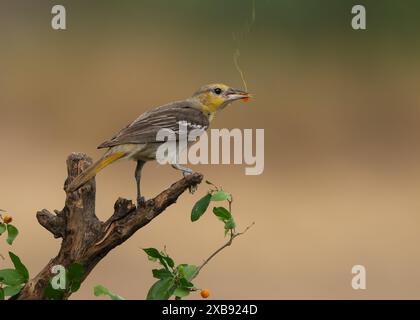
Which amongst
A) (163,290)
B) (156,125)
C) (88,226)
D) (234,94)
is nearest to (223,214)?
(163,290)

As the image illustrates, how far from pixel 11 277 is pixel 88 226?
0.44 meters

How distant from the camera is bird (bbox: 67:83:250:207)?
5.26m

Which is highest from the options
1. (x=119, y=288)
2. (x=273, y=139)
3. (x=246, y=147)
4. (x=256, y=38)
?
(x=256, y=38)

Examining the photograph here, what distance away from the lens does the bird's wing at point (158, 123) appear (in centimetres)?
530

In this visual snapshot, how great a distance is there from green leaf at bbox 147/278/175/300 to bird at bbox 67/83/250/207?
2.66 feet

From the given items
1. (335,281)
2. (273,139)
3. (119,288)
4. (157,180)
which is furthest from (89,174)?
(273,139)

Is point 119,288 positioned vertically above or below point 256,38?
below

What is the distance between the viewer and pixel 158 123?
5.55m

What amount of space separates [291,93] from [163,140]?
39.3 ft

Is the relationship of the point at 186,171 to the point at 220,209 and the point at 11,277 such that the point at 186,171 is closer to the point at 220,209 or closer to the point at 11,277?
the point at 220,209

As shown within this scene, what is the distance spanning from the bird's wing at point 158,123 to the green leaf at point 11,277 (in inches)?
52.8

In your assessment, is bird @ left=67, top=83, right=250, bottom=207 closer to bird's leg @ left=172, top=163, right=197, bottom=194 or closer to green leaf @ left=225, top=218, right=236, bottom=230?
bird's leg @ left=172, top=163, right=197, bottom=194

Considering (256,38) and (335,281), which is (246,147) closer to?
(335,281)

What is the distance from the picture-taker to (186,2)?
16562 mm
